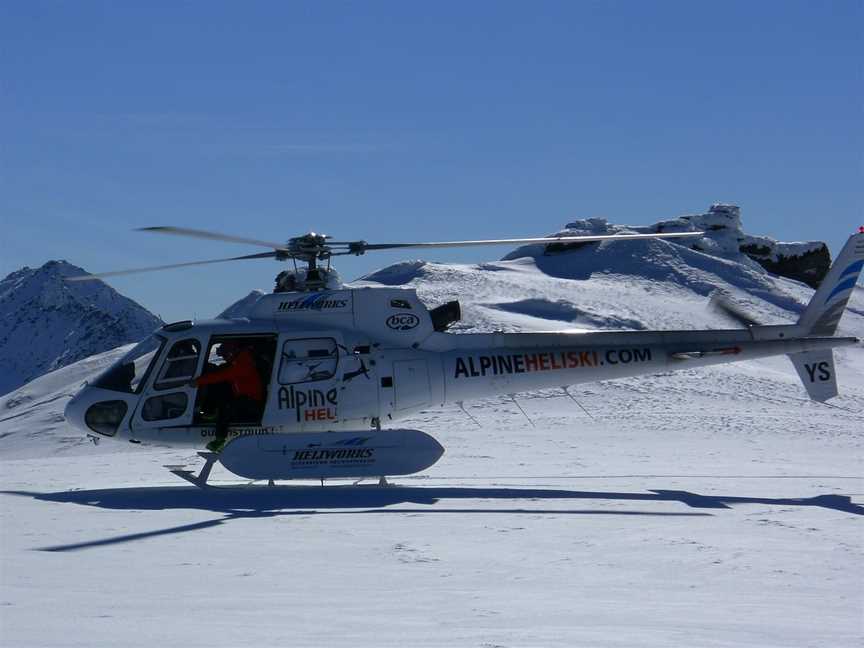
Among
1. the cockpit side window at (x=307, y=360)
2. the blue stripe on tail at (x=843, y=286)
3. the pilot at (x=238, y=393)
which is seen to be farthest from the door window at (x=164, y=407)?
the blue stripe on tail at (x=843, y=286)

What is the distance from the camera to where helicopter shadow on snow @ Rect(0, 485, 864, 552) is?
8.92 m

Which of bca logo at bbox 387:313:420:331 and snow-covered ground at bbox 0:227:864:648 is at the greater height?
bca logo at bbox 387:313:420:331

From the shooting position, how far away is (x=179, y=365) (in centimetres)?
1135

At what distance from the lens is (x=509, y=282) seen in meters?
39.7

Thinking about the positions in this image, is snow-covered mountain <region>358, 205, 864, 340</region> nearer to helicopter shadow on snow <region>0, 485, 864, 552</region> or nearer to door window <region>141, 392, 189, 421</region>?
door window <region>141, 392, 189, 421</region>

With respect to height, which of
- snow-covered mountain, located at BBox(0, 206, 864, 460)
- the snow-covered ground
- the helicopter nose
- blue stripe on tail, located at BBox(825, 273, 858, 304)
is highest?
snow-covered mountain, located at BBox(0, 206, 864, 460)

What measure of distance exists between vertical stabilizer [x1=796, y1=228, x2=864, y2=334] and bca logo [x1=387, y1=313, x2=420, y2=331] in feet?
16.7

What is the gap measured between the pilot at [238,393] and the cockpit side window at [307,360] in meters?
0.35

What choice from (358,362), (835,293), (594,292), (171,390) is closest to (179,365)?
(171,390)

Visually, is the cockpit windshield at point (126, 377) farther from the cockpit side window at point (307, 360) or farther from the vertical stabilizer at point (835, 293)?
the vertical stabilizer at point (835, 293)

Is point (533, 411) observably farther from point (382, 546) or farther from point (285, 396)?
point (382, 546)

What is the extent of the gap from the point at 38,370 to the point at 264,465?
17647 cm

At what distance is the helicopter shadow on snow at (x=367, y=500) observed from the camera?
8922mm

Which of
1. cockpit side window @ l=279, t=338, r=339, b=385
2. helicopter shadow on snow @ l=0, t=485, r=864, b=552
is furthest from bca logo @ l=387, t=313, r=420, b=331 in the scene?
helicopter shadow on snow @ l=0, t=485, r=864, b=552
